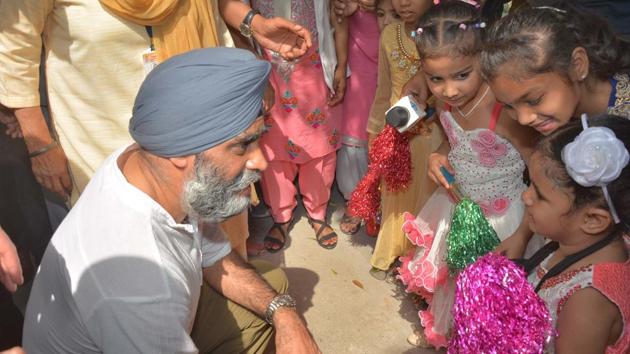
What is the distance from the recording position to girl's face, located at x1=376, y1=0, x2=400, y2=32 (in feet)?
10.6

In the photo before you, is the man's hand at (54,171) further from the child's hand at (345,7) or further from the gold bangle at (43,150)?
the child's hand at (345,7)

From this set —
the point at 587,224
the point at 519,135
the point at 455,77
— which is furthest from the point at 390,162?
the point at 587,224

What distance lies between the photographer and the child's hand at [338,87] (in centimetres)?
Answer: 352

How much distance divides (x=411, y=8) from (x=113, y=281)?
79.9 inches

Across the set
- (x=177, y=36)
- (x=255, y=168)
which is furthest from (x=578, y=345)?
(x=177, y=36)

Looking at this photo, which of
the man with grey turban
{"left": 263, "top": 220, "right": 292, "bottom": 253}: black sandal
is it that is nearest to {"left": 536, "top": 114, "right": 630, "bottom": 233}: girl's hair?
the man with grey turban

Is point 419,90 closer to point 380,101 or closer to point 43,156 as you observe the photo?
point 380,101

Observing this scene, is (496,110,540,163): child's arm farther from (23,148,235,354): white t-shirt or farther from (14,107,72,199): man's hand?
(14,107,72,199): man's hand

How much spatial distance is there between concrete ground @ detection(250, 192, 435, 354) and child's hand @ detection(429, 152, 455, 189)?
3.08 feet

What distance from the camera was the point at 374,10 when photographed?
130 inches

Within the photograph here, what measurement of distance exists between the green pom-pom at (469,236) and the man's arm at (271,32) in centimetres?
113

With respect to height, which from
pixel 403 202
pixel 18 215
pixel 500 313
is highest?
pixel 500 313

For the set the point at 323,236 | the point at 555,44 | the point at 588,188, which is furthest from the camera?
→ the point at 323,236

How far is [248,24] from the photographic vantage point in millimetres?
3004
